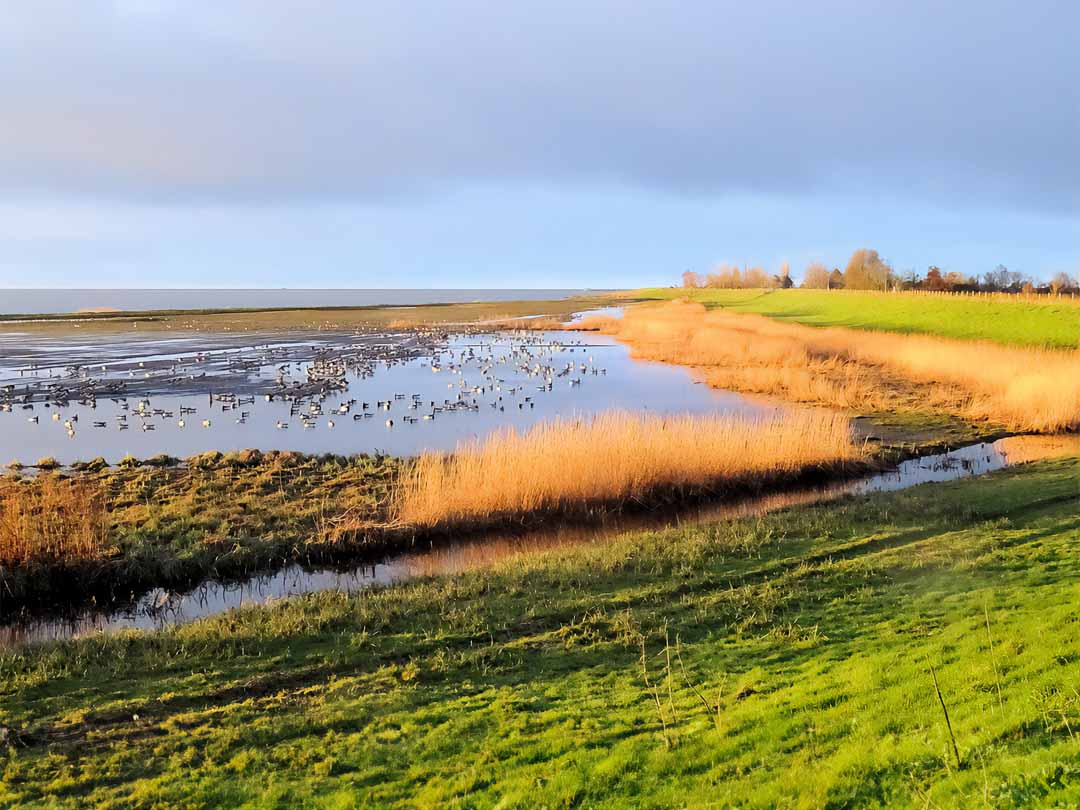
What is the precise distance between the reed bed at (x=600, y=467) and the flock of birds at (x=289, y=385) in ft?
35.3

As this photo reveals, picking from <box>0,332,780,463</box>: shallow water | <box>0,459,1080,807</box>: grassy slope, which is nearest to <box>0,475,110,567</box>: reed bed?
<box>0,459,1080,807</box>: grassy slope

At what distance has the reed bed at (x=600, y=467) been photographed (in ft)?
58.4

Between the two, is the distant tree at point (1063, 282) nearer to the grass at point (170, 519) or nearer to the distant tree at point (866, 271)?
the distant tree at point (866, 271)

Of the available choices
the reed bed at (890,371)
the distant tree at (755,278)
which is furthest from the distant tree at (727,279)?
the reed bed at (890,371)

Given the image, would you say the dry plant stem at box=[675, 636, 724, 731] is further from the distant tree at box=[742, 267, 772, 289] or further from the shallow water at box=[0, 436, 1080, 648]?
the distant tree at box=[742, 267, 772, 289]

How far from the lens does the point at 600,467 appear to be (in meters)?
19.4

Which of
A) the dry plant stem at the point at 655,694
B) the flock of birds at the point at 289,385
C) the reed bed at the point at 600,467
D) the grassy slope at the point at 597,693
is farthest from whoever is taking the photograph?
the flock of birds at the point at 289,385

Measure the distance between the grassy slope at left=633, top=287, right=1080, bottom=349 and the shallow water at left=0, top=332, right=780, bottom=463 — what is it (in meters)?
24.6

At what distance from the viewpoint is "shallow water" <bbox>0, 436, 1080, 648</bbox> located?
→ 12.6m

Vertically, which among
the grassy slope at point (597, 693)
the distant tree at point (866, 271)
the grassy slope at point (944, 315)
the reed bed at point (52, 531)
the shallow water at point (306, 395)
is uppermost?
the distant tree at point (866, 271)

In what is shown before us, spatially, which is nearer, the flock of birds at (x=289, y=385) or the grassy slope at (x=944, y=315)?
the flock of birds at (x=289, y=385)

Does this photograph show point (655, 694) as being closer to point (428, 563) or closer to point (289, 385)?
point (428, 563)

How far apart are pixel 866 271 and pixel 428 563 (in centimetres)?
13078

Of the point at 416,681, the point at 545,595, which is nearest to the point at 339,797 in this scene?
the point at 416,681
